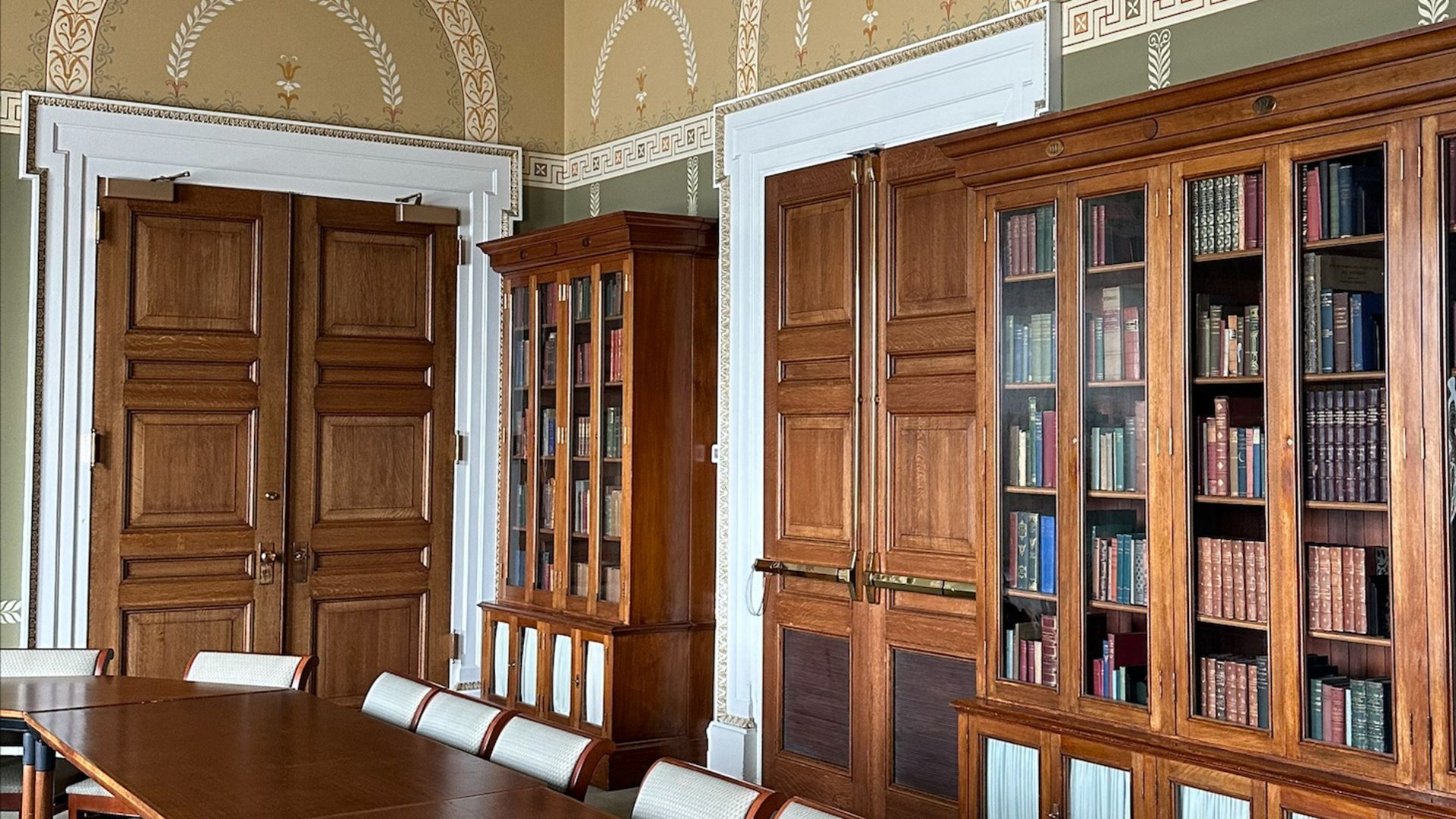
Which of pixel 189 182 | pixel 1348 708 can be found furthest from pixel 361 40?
pixel 1348 708

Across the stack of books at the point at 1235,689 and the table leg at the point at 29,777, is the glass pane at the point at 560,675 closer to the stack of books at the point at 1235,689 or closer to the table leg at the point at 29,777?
the table leg at the point at 29,777

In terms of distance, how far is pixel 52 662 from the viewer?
481 centimetres

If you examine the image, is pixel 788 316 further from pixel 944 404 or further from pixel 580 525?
pixel 580 525

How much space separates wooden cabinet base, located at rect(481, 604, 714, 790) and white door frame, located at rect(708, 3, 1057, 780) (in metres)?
0.14

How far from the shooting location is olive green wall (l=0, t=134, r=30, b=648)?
19.9ft

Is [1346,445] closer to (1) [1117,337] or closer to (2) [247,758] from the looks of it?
(1) [1117,337]

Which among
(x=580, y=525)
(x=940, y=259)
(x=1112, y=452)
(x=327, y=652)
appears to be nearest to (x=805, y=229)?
(x=940, y=259)

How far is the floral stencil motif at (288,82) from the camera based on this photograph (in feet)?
21.8

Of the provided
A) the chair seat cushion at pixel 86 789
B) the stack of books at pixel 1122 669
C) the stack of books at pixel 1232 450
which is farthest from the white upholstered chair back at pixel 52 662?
the stack of books at pixel 1232 450

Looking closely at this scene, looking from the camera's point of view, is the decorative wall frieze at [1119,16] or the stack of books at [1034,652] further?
the decorative wall frieze at [1119,16]

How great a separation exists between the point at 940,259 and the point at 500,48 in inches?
127

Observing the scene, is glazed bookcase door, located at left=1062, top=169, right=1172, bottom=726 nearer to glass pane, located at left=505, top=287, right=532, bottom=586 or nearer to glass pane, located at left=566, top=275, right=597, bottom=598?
glass pane, located at left=566, top=275, right=597, bottom=598

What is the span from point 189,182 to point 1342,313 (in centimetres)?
501

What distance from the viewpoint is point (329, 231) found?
678cm
